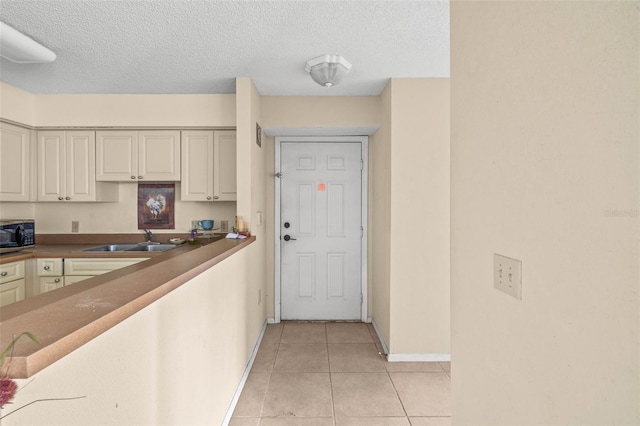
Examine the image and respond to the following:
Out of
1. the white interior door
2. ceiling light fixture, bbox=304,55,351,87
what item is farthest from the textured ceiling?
the white interior door

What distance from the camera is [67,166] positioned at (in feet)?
10.2

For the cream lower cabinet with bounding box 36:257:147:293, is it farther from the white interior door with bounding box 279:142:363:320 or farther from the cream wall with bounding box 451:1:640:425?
the cream wall with bounding box 451:1:640:425

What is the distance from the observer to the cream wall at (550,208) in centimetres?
57

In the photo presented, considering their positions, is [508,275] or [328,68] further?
[328,68]

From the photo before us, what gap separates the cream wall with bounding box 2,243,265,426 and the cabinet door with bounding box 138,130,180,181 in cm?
150

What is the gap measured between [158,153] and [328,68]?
1.90m

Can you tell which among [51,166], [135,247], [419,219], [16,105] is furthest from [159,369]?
[16,105]

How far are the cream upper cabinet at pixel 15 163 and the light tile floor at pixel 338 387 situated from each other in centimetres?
268

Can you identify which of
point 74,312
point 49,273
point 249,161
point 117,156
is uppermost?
point 117,156

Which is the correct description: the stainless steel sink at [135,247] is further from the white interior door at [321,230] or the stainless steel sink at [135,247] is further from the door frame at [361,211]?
the white interior door at [321,230]

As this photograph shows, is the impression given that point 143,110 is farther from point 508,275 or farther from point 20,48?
point 508,275

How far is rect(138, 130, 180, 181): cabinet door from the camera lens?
311 centimetres

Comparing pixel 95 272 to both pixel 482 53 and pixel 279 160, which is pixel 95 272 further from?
pixel 482 53

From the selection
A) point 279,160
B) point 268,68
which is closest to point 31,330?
point 268,68
